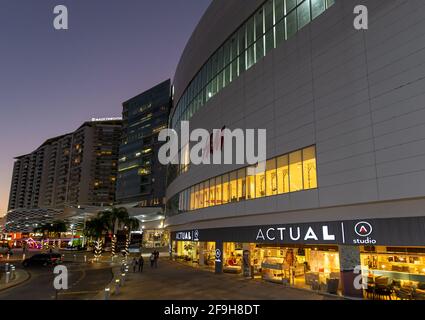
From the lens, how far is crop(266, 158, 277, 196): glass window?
2439cm

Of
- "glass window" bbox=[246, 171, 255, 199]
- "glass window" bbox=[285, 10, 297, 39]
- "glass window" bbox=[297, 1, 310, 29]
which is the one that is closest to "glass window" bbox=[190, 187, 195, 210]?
"glass window" bbox=[246, 171, 255, 199]

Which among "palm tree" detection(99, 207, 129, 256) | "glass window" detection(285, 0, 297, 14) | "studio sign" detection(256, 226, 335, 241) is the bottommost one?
"studio sign" detection(256, 226, 335, 241)

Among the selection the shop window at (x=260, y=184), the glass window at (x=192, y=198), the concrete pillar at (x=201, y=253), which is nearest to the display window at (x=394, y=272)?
the shop window at (x=260, y=184)

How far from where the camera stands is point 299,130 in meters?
22.1

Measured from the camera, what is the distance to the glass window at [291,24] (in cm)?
2375

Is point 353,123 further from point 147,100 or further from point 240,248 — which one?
point 147,100

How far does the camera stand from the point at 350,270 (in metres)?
18.6

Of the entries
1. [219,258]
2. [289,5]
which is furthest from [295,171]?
[219,258]

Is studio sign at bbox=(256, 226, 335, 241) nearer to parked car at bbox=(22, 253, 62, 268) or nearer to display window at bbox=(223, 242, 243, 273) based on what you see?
display window at bbox=(223, 242, 243, 273)

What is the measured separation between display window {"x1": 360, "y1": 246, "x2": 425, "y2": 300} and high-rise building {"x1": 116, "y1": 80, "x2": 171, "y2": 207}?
11353 cm

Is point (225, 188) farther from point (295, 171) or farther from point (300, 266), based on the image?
point (295, 171)

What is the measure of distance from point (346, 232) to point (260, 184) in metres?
8.57
